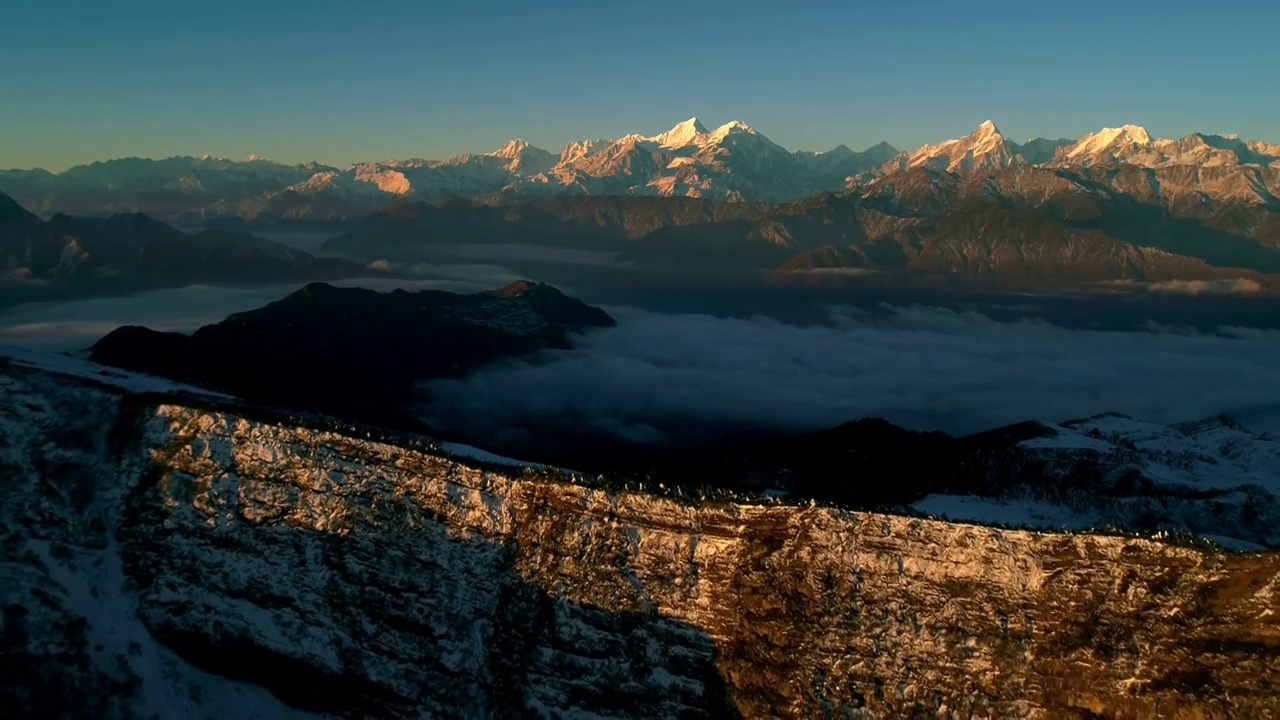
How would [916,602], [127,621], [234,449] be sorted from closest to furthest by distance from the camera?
1. [916,602]
2. [127,621]
3. [234,449]

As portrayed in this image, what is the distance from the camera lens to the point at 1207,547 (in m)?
72.2

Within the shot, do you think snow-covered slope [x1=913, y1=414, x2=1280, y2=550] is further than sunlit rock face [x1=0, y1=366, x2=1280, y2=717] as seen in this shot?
Yes

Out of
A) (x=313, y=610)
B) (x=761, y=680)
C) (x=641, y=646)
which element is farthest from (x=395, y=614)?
(x=761, y=680)

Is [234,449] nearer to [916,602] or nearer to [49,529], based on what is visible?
[49,529]

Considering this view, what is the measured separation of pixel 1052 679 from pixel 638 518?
36.4 m

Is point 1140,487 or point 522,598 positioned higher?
point 1140,487

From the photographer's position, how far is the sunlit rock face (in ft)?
226

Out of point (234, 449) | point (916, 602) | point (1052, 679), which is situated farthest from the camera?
point (234, 449)

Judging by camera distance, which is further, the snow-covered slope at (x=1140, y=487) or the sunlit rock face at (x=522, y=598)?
the snow-covered slope at (x=1140, y=487)

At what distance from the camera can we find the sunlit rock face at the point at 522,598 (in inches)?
2717

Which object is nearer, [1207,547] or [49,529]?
[1207,547]

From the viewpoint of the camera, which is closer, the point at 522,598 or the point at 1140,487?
the point at 522,598

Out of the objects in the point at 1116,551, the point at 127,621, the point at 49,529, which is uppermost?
the point at 1116,551

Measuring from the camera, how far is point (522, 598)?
82.8 m
